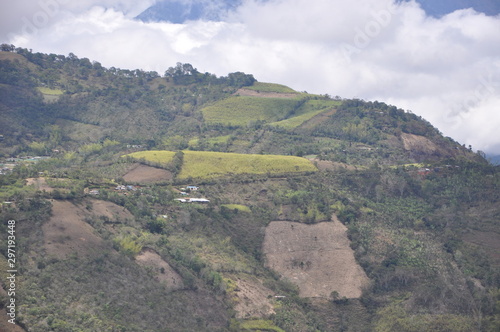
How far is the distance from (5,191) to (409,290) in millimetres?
46393

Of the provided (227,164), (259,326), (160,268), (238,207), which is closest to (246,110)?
(227,164)

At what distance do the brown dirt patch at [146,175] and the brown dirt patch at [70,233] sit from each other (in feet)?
62.4

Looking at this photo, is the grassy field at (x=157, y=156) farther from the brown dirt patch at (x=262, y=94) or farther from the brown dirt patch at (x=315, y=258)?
the brown dirt patch at (x=262, y=94)

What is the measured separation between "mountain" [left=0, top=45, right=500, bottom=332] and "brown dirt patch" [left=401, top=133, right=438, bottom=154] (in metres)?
0.27

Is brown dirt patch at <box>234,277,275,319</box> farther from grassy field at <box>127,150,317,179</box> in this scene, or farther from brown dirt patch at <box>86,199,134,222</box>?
grassy field at <box>127,150,317,179</box>

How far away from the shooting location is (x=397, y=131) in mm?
124375

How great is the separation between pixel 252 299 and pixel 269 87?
96.9 meters

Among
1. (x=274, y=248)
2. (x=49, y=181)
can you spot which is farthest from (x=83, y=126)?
(x=274, y=248)

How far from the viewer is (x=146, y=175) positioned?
311ft

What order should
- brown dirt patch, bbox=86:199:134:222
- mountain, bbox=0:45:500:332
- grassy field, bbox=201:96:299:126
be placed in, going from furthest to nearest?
grassy field, bbox=201:96:299:126
brown dirt patch, bbox=86:199:134:222
mountain, bbox=0:45:500:332

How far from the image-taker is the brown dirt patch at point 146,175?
93206 mm

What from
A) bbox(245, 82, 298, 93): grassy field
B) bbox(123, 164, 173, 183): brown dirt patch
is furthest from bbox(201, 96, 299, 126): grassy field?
bbox(123, 164, 173, 183): brown dirt patch

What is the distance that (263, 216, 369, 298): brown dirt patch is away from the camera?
7431 cm

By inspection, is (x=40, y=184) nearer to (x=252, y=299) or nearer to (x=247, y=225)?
(x=247, y=225)
